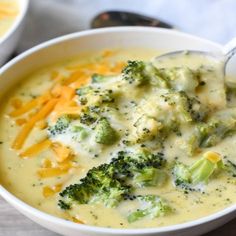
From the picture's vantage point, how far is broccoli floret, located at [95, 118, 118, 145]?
268cm

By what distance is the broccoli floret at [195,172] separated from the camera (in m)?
2.61

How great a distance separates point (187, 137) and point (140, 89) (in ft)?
1.07

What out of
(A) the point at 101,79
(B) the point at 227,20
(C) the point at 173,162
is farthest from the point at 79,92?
(B) the point at 227,20

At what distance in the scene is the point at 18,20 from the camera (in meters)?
3.54

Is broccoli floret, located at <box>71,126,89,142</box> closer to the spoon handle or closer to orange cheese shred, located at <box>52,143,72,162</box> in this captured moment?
orange cheese shred, located at <box>52,143,72,162</box>

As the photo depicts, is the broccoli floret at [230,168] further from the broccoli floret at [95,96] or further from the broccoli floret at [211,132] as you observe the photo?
the broccoli floret at [95,96]

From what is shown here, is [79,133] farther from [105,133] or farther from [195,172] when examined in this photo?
[195,172]

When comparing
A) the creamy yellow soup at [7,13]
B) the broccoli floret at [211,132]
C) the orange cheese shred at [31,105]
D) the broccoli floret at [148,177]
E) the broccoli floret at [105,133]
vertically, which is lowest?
the creamy yellow soup at [7,13]

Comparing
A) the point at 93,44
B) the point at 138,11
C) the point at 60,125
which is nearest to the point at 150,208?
the point at 60,125

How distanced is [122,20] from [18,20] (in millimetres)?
738

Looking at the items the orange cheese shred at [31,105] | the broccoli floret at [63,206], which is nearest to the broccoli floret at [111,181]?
the broccoli floret at [63,206]

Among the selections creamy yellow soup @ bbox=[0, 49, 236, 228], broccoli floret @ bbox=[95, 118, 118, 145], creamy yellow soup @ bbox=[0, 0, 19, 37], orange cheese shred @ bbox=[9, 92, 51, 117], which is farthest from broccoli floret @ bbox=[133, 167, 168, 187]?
creamy yellow soup @ bbox=[0, 0, 19, 37]

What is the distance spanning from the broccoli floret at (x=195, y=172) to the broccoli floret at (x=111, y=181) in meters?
0.09

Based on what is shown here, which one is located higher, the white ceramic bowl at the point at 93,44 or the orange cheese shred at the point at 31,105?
the white ceramic bowl at the point at 93,44
